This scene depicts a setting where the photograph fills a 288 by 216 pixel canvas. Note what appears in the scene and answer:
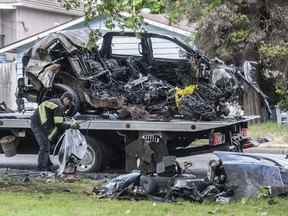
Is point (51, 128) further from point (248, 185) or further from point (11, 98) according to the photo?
point (11, 98)

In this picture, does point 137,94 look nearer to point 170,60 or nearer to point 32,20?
point 170,60

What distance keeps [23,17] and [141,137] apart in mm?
23382

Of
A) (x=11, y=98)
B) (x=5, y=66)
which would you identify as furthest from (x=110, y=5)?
(x=5, y=66)

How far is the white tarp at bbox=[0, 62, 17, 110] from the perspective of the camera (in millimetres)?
19781

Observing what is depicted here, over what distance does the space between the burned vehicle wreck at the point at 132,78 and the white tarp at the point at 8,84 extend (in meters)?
5.76

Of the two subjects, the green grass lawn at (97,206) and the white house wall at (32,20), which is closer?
the green grass lawn at (97,206)

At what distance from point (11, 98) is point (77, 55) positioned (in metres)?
6.92

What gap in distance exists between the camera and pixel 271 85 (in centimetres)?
2445

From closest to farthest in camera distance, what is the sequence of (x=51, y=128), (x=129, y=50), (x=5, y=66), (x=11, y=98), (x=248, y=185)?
(x=248, y=185)
(x=51, y=128)
(x=129, y=50)
(x=11, y=98)
(x=5, y=66)

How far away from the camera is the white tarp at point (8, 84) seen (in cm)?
1978

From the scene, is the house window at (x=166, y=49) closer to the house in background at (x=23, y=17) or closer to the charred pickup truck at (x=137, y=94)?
the charred pickup truck at (x=137, y=94)

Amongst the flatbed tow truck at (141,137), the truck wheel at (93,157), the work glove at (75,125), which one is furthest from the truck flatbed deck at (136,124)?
the work glove at (75,125)

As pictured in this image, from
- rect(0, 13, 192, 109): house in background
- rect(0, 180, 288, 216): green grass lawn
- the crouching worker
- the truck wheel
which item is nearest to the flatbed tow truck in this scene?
the truck wheel

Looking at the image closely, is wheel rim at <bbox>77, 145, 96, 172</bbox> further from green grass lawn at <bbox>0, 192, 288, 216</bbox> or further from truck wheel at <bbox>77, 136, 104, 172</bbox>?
green grass lawn at <bbox>0, 192, 288, 216</bbox>
